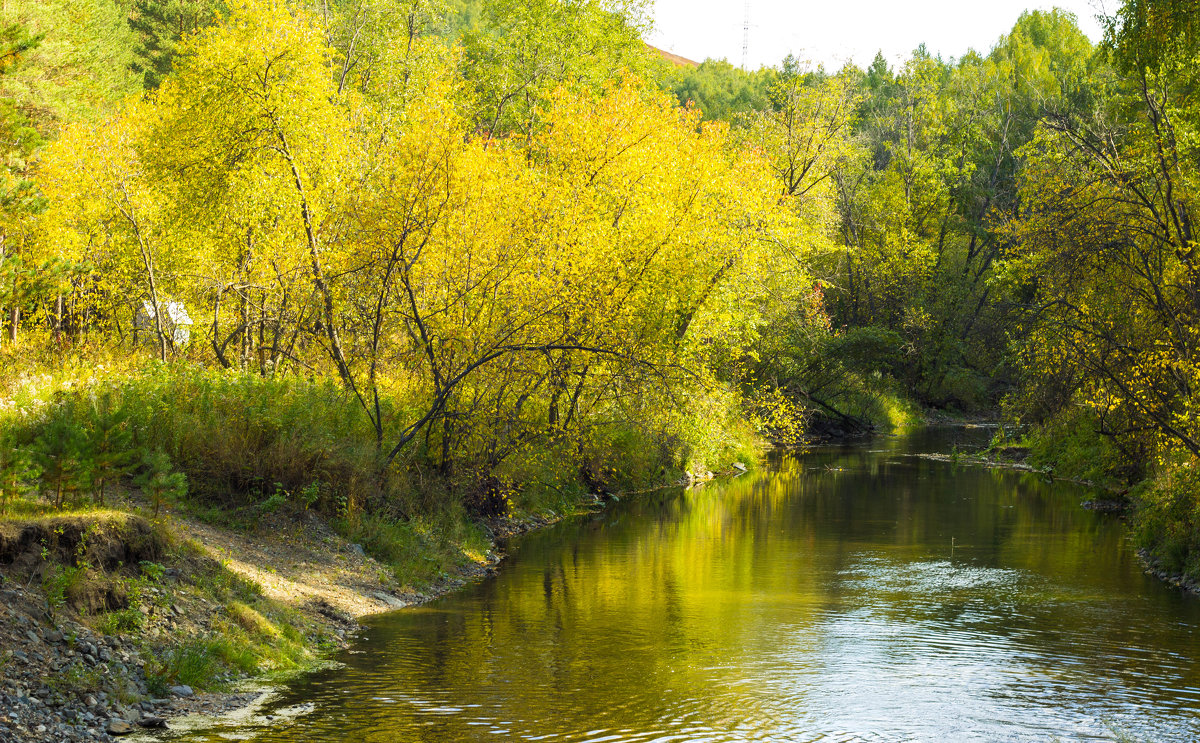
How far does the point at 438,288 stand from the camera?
20984 millimetres

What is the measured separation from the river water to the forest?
2.47 meters

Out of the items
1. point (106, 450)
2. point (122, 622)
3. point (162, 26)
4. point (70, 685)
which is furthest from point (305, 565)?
point (162, 26)

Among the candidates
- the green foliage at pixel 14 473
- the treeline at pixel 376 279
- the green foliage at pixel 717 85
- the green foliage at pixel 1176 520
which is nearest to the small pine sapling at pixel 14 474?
the green foliage at pixel 14 473

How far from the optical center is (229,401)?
Result: 709 inches

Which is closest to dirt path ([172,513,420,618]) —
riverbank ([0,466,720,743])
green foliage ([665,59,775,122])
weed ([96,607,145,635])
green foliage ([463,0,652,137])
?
riverbank ([0,466,720,743])

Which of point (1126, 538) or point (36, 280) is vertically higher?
point (36, 280)

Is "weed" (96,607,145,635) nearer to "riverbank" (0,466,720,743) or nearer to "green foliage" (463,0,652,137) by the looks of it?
"riverbank" (0,466,720,743)

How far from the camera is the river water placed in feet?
36.2

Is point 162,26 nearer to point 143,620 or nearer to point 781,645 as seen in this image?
point 143,620

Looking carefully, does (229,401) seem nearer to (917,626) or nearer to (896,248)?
(917,626)

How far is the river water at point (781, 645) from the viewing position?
36.2 feet

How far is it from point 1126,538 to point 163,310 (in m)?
24.1

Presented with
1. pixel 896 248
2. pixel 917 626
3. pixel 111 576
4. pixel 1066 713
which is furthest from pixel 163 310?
pixel 896 248

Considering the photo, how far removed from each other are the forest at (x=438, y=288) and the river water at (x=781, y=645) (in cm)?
247
